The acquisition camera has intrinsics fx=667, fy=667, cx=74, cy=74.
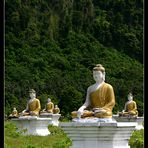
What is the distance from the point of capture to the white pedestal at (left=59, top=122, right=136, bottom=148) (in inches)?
295

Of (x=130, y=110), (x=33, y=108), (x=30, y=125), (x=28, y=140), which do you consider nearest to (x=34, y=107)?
(x=33, y=108)

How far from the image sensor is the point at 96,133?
7523mm

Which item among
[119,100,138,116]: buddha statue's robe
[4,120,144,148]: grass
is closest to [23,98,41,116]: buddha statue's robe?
[4,120,144,148]: grass

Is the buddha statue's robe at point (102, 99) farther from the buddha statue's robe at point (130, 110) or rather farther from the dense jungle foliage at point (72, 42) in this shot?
the dense jungle foliage at point (72, 42)

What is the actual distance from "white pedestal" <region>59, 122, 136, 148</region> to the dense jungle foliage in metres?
32.0

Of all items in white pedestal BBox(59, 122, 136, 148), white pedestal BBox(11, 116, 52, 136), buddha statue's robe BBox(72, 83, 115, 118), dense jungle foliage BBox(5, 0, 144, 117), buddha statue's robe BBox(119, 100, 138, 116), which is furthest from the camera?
dense jungle foliage BBox(5, 0, 144, 117)

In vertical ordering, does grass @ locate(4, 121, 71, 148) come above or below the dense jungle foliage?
below

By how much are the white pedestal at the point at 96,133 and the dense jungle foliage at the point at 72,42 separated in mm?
32028

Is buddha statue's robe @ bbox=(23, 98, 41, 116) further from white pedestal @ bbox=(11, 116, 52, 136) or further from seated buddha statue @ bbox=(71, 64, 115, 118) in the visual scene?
seated buddha statue @ bbox=(71, 64, 115, 118)

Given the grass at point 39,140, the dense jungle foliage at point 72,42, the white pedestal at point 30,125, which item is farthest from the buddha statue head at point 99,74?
the dense jungle foliage at point 72,42

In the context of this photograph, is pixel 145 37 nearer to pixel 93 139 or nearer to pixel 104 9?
pixel 93 139

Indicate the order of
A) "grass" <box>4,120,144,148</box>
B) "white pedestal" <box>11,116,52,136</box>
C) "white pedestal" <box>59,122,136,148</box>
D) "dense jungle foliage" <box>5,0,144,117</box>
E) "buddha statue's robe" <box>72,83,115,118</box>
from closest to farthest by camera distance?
1. "white pedestal" <box>59,122,136,148</box>
2. "buddha statue's robe" <box>72,83,115,118</box>
3. "grass" <box>4,120,144,148</box>
4. "white pedestal" <box>11,116,52,136</box>
5. "dense jungle foliage" <box>5,0,144,117</box>

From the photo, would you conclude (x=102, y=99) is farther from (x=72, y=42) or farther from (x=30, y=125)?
(x=72, y=42)

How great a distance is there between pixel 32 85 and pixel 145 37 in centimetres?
3469
